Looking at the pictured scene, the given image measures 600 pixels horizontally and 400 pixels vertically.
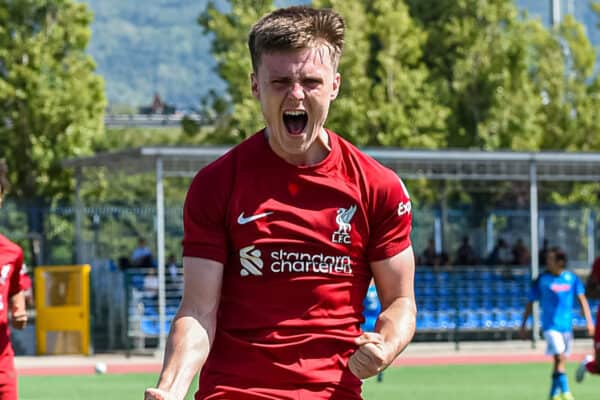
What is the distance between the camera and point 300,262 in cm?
499

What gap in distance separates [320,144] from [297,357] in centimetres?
73

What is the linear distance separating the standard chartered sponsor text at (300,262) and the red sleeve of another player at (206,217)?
7.0 inches

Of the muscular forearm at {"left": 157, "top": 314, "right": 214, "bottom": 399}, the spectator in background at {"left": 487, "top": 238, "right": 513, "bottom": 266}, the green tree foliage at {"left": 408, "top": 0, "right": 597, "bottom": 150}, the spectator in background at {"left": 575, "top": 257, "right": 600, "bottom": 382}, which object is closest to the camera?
the muscular forearm at {"left": 157, "top": 314, "right": 214, "bottom": 399}

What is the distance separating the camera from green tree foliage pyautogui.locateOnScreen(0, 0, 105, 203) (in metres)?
34.6

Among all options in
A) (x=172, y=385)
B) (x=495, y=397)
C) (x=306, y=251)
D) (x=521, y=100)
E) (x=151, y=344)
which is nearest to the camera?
(x=172, y=385)

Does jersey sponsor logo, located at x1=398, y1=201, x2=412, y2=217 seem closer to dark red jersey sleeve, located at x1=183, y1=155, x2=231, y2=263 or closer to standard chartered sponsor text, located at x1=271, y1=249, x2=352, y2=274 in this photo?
standard chartered sponsor text, located at x1=271, y1=249, x2=352, y2=274

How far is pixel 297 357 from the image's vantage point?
4.96 metres

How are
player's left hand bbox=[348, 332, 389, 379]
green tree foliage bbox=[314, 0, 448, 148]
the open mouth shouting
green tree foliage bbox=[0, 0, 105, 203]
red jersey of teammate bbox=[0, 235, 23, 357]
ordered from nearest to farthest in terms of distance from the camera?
player's left hand bbox=[348, 332, 389, 379] < the open mouth shouting < red jersey of teammate bbox=[0, 235, 23, 357] < green tree foliage bbox=[0, 0, 105, 203] < green tree foliage bbox=[314, 0, 448, 148]

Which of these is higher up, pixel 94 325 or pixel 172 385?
pixel 172 385

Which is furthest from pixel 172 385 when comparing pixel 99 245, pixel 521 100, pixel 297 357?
pixel 521 100

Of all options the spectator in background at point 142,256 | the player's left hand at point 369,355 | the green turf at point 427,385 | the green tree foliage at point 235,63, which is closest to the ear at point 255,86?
the player's left hand at point 369,355

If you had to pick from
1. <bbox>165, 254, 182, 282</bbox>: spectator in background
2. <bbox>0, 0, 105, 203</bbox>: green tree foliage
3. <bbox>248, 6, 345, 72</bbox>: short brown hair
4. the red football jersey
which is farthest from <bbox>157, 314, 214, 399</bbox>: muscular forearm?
<bbox>0, 0, 105, 203</bbox>: green tree foliage

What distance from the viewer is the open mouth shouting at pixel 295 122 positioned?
15.9ft

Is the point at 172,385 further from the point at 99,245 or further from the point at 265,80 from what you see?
the point at 99,245
